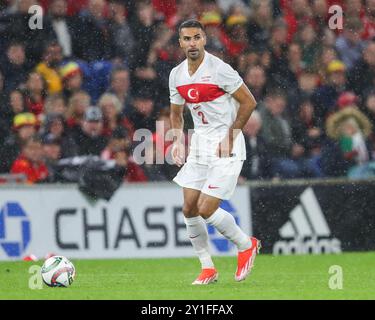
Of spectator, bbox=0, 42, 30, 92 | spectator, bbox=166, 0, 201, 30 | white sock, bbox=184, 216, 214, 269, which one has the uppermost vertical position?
spectator, bbox=166, 0, 201, 30

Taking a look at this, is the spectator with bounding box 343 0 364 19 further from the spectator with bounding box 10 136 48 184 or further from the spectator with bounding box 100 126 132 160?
the spectator with bounding box 10 136 48 184

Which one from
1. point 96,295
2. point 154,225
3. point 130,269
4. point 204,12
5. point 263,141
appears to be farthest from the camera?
point 204,12

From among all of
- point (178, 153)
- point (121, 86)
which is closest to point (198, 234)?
point (178, 153)

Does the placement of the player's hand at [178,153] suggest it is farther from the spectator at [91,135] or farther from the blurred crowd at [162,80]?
the spectator at [91,135]

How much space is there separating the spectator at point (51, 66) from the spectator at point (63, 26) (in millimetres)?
167

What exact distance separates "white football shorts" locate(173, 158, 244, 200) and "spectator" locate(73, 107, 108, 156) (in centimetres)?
366

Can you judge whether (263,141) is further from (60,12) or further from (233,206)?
(60,12)

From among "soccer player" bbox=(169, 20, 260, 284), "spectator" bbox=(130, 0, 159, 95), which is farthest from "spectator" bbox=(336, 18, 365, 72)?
"soccer player" bbox=(169, 20, 260, 284)

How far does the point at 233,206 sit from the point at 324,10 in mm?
3527

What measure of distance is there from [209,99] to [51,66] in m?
5.03

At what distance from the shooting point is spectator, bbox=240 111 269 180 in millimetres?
13570

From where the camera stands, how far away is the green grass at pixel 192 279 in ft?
28.5

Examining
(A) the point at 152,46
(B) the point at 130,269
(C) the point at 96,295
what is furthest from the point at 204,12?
(C) the point at 96,295

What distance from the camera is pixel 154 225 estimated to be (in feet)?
41.7
